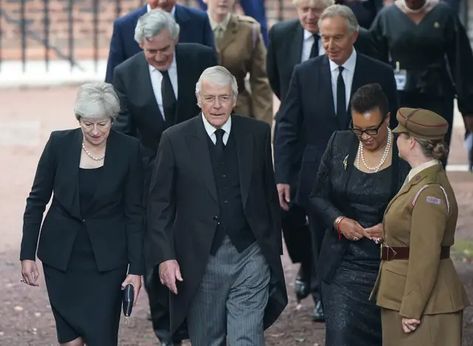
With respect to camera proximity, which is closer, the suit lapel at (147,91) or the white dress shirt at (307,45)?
the suit lapel at (147,91)

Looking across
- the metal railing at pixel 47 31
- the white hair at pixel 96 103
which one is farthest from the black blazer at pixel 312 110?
the metal railing at pixel 47 31

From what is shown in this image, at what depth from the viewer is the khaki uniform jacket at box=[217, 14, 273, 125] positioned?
1051 centimetres

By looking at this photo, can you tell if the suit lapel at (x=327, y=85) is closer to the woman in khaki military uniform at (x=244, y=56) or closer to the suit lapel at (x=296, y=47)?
the suit lapel at (x=296, y=47)

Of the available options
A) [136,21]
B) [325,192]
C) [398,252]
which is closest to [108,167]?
[325,192]

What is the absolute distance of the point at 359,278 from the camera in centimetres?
779

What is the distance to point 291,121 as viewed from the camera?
29.7 feet

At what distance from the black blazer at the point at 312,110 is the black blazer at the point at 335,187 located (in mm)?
1032

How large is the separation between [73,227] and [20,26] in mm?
13531

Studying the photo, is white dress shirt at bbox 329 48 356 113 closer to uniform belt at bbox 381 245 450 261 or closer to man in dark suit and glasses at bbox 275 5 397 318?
man in dark suit and glasses at bbox 275 5 397 318

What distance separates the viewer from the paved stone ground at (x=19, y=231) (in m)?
Result: 9.70

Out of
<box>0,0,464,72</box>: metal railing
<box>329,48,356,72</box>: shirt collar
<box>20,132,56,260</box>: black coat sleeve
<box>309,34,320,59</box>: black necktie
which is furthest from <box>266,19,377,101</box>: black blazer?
<box>0,0,464,72</box>: metal railing

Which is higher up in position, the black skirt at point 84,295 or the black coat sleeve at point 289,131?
the black coat sleeve at point 289,131

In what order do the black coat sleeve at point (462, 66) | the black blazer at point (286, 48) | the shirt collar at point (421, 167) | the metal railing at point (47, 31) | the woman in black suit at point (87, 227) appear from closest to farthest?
the shirt collar at point (421, 167) → the woman in black suit at point (87, 227) → the black blazer at point (286, 48) → the black coat sleeve at point (462, 66) → the metal railing at point (47, 31)

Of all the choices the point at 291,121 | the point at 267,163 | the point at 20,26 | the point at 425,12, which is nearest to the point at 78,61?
the point at 20,26
